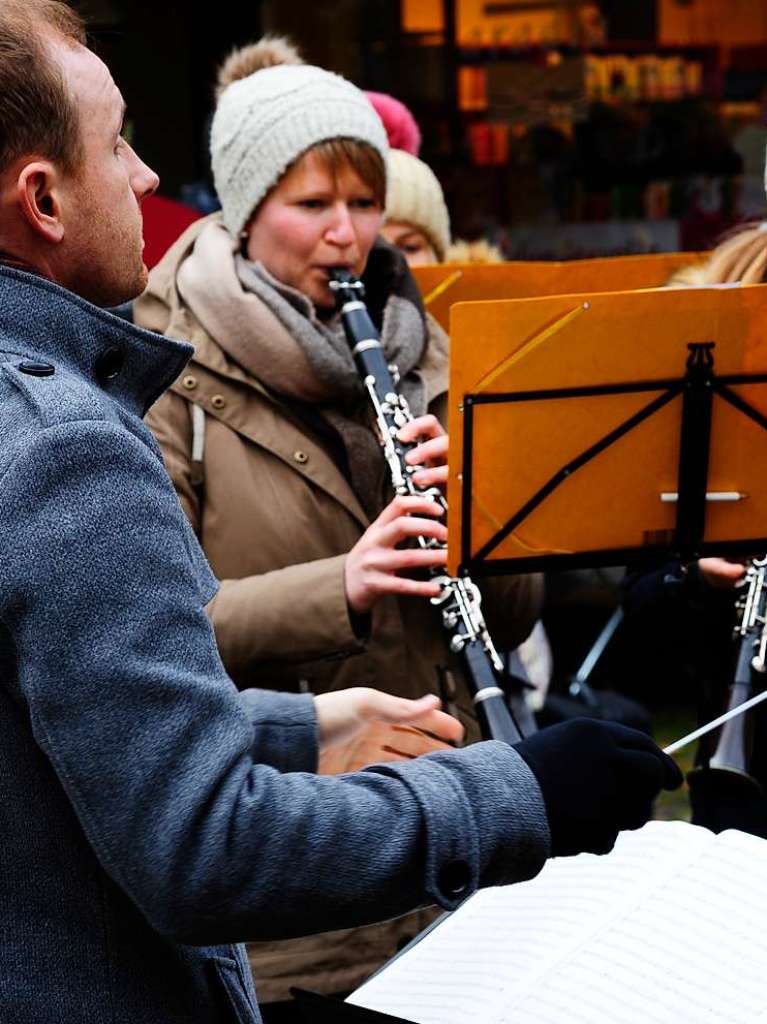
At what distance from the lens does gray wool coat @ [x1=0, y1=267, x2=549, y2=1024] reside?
3.50 ft

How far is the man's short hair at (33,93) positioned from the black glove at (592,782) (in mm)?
624

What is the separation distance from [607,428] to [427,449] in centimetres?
28

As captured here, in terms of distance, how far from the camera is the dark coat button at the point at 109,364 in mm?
1244

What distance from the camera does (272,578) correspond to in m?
2.26

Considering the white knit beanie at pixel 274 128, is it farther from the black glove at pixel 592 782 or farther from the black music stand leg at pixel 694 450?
the black glove at pixel 592 782

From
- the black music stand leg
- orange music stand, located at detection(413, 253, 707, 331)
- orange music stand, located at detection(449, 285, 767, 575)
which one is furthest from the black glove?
orange music stand, located at detection(413, 253, 707, 331)

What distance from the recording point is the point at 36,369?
3.80 ft

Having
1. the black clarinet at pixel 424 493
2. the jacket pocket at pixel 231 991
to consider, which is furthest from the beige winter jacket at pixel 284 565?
the jacket pocket at pixel 231 991

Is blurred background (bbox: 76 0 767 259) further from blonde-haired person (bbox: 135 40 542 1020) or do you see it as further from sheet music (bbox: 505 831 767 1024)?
sheet music (bbox: 505 831 767 1024)

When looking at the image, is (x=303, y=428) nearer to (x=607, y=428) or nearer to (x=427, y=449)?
(x=427, y=449)

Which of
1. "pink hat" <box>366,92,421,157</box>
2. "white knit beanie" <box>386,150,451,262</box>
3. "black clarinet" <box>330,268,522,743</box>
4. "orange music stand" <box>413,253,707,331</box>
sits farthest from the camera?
"pink hat" <box>366,92,421,157</box>

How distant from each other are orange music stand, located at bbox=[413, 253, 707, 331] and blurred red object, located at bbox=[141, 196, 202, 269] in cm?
90

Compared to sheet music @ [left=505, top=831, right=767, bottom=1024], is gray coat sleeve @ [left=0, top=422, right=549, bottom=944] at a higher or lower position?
higher

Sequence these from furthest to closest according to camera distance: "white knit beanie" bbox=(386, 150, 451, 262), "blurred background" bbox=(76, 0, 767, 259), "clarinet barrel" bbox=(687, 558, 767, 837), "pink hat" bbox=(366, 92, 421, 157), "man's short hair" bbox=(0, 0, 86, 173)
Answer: "blurred background" bbox=(76, 0, 767, 259) → "pink hat" bbox=(366, 92, 421, 157) → "white knit beanie" bbox=(386, 150, 451, 262) → "clarinet barrel" bbox=(687, 558, 767, 837) → "man's short hair" bbox=(0, 0, 86, 173)
